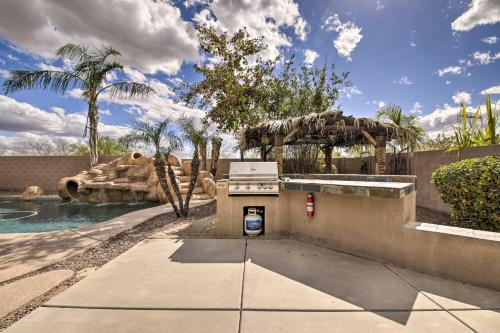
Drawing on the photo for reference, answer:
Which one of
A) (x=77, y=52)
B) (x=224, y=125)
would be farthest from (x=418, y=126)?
(x=77, y=52)

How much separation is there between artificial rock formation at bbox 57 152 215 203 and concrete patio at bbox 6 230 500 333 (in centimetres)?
727

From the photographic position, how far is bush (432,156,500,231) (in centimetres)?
342

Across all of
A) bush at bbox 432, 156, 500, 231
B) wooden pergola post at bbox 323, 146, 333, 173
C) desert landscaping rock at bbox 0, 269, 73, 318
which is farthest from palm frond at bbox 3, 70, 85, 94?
bush at bbox 432, 156, 500, 231

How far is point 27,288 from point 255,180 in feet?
10.4

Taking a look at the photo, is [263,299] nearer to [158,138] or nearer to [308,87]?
[158,138]

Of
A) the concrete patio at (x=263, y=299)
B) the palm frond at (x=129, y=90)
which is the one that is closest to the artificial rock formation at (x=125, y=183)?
the palm frond at (x=129, y=90)

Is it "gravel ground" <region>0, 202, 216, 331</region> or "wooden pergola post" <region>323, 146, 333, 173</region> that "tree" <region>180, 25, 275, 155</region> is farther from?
"gravel ground" <region>0, 202, 216, 331</region>

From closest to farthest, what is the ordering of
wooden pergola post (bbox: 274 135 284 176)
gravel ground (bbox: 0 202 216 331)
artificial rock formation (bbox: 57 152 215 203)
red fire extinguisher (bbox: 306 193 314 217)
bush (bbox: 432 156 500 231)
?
gravel ground (bbox: 0 202 216 331)
bush (bbox: 432 156 500 231)
red fire extinguisher (bbox: 306 193 314 217)
wooden pergola post (bbox: 274 135 284 176)
artificial rock formation (bbox: 57 152 215 203)

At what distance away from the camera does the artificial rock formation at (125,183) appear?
10.6m

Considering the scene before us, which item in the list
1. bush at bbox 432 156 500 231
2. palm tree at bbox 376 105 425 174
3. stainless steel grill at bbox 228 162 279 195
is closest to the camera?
bush at bbox 432 156 500 231

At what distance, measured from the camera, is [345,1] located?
7.27 metres

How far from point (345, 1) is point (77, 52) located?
12577 mm

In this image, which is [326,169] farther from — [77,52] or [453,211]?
[77,52]

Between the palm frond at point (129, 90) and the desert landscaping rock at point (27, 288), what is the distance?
11.0 metres
